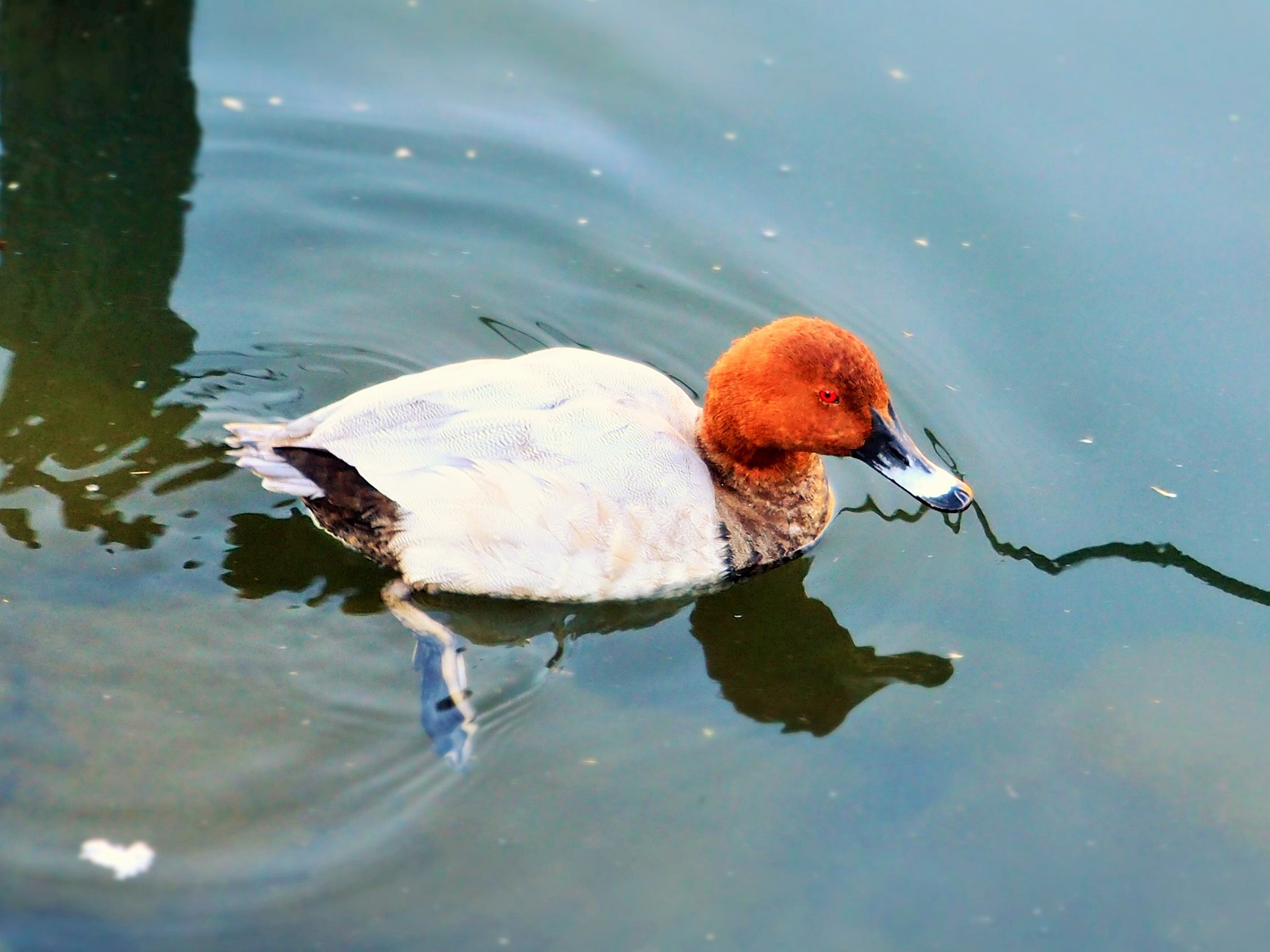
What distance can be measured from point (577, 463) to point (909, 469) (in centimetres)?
120

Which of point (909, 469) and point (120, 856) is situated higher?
point (909, 469)

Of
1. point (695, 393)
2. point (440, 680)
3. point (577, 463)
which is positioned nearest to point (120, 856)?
point (440, 680)

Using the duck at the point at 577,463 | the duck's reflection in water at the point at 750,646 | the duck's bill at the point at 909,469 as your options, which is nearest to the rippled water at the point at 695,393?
the duck's reflection in water at the point at 750,646

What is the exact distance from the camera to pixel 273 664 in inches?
187

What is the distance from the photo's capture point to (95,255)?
652 centimetres

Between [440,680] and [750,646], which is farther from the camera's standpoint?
[750,646]

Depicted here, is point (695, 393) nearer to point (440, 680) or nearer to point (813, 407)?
point (813, 407)

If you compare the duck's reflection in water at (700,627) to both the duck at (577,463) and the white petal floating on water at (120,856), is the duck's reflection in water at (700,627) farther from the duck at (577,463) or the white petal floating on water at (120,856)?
the white petal floating on water at (120,856)

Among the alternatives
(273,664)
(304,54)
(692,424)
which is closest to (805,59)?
(304,54)

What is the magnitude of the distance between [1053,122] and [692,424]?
334cm

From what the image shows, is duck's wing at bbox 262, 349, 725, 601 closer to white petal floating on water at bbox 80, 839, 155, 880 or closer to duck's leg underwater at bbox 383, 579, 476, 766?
duck's leg underwater at bbox 383, 579, 476, 766

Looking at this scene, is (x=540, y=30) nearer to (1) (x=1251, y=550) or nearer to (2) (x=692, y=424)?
(2) (x=692, y=424)

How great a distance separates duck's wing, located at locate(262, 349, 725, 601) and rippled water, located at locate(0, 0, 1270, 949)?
9.0 inches

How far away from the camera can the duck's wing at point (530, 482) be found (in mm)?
4789
